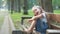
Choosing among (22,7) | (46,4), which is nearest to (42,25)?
(46,4)

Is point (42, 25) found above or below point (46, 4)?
below

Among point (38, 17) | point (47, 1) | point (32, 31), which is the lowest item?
point (32, 31)

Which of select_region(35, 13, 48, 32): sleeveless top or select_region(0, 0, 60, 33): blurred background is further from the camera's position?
select_region(0, 0, 60, 33): blurred background

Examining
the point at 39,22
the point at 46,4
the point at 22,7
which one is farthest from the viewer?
the point at 22,7

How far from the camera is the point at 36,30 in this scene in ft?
17.0

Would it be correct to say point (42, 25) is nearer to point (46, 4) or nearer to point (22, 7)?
point (46, 4)

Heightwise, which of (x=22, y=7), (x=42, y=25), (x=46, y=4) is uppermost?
(x=22, y=7)

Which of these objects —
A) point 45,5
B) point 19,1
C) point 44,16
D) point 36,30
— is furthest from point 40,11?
point 19,1

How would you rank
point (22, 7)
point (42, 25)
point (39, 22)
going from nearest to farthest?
point (39, 22)
point (42, 25)
point (22, 7)

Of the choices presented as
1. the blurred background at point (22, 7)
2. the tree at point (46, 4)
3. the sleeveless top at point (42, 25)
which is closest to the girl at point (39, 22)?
the sleeveless top at point (42, 25)

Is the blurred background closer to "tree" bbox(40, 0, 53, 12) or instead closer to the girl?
"tree" bbox(40, 0, 53, 12)

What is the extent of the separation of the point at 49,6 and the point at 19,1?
16.0 meters

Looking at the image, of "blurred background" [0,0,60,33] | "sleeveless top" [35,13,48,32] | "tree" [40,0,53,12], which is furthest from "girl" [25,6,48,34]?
"tree" [40,0,53,12]

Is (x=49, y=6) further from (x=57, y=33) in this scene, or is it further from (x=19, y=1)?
(x=19, y=1)
